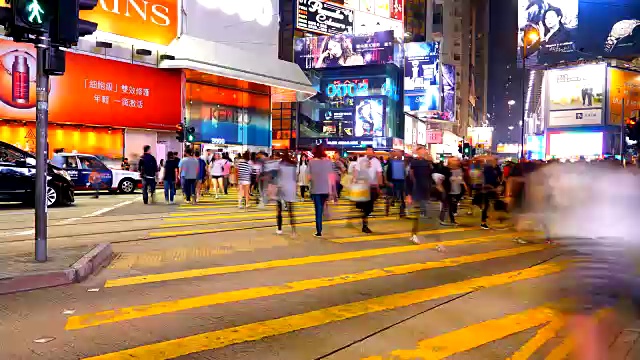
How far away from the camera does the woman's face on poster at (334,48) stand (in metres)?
54.7

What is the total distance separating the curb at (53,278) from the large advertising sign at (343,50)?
47.6 meters

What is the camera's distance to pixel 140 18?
28562 mm

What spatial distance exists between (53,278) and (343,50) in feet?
164

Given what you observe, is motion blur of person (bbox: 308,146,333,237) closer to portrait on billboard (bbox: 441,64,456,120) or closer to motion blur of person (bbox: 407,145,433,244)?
motion blur of person (bbox: 407,145,433,244)

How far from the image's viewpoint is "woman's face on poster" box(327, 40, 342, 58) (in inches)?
2152

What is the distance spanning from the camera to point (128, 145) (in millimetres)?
29578

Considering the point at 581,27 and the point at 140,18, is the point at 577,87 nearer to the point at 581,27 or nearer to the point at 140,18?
the point at 581,27

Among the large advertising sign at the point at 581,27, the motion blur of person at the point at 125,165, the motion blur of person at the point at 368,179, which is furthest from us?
the large advertising sign at the point at 581,27

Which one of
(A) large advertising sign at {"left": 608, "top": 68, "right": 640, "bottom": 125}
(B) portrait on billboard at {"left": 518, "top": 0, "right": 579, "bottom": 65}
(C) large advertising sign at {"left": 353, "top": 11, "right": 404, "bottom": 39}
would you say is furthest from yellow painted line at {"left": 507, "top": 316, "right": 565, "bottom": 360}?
(C) large advertising sign at {"left": 353, "top": 11, "right": 404, "bottom": 39}

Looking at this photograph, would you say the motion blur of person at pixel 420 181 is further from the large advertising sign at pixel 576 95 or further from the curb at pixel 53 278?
the large advertising sign at pixel 576 95

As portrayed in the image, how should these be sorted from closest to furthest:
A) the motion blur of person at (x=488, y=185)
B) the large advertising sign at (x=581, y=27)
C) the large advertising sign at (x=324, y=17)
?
the motion blur of person at (x=488, y=185), the large advertising sign at (x=581, y=27), the large advertising sign at (x=324, y=17)

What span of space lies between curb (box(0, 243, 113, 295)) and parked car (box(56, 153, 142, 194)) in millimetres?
15291

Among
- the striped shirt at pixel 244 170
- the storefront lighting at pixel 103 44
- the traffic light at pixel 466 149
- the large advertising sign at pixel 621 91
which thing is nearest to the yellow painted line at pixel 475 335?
the striped shirt at pixel 244 170

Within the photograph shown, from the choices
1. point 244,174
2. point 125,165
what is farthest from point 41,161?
point 125,165
